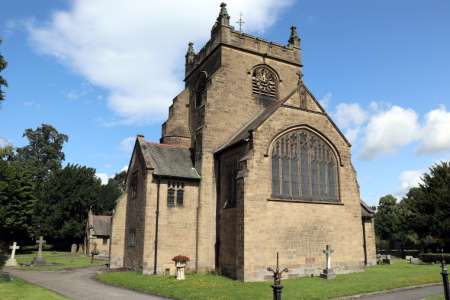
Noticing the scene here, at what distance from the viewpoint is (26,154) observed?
245 ft

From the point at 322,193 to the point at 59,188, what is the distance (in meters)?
46.7

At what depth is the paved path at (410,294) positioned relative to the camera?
15.3 m

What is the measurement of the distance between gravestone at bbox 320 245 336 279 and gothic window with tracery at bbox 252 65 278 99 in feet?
44.6

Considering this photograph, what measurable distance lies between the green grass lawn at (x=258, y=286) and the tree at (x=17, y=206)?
31693 mm

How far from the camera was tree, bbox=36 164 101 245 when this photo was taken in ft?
184

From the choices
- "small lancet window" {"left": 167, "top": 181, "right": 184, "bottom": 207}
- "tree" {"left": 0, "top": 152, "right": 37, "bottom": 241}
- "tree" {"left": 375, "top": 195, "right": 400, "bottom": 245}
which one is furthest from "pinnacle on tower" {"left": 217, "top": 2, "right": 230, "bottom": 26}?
"tree" {"left": 375, "top": 195, "right": 400, "bottom": 245}

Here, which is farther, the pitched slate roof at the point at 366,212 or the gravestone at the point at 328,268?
the pitched slate roof at the point at 366,212

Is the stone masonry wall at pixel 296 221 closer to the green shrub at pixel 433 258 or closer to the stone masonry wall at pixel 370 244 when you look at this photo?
the stone masonry wall at pixel 370 244

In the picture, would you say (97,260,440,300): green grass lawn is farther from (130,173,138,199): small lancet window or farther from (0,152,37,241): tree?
(0,152,37,241): tree

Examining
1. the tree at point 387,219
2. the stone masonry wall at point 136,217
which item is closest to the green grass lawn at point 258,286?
the stone masonry wall at point 136,217

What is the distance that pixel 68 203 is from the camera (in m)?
57.7

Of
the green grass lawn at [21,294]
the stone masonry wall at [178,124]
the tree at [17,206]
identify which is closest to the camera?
the green grass lawn at [21,294]

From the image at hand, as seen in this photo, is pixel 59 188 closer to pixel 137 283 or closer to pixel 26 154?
pixel 26 154

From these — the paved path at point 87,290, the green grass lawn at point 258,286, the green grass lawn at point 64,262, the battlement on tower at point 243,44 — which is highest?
the battlement on tower at point 243,44
